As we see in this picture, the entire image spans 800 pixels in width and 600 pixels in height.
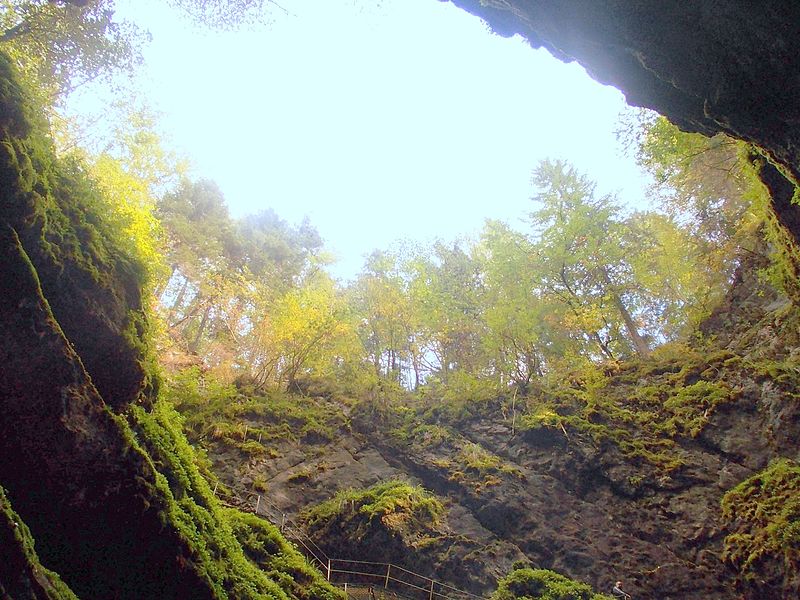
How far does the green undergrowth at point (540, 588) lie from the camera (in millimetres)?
9578

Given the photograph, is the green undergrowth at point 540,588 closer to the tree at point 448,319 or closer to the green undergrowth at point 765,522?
the green undergrowth at point 765,522

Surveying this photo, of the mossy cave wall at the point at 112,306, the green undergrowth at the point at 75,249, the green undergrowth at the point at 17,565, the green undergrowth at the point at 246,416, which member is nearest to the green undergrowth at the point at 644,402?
the green undergrowth at the point at 246,416

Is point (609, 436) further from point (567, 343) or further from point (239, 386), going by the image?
point (239, 386)

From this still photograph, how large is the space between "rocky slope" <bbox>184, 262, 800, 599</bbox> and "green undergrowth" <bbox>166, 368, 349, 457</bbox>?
0.08 metres

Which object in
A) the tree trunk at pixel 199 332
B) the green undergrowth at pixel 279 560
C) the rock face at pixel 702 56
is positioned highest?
the rock face at pixel 702 56

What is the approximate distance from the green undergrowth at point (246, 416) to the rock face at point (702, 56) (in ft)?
48.6

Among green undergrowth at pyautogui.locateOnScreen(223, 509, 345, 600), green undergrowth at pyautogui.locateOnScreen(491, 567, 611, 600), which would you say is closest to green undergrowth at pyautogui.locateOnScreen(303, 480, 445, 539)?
green undergrowth at pyautogui.locateOnScreen(223, 509, 345, 600)

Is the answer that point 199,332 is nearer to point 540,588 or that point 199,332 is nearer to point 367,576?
point 367,576

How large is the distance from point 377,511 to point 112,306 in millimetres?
9259

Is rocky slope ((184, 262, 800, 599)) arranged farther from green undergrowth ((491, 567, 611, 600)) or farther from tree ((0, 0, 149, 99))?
tree ((0, 0, 149, 99))

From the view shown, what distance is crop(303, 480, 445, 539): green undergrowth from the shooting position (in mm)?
12297

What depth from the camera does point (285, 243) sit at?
89.9 feet

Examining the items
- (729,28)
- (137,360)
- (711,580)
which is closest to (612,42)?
(729,28)

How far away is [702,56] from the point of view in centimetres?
597
